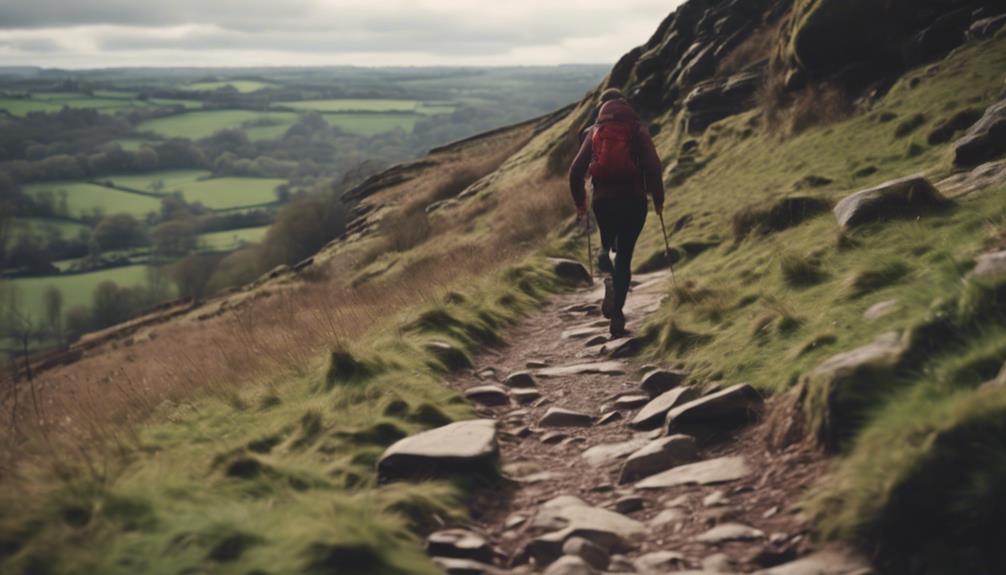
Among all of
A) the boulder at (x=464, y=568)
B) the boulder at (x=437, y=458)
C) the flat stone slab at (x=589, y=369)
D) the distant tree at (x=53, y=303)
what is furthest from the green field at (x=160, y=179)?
the boulder at (x=464, y=568)

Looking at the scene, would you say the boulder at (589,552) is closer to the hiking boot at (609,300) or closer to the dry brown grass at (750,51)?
the hiking boot at (609,300)

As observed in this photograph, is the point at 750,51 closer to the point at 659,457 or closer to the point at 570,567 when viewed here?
the point at 659,457

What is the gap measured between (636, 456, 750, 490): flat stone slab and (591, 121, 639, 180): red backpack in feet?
16.0

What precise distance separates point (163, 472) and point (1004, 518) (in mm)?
4656

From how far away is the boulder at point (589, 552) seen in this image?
471 cm

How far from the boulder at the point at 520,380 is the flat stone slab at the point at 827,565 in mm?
5053

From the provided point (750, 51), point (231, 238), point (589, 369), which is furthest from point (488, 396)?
point (231, 238)

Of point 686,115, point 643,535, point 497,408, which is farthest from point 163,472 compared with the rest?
point 686,115

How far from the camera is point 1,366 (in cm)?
980

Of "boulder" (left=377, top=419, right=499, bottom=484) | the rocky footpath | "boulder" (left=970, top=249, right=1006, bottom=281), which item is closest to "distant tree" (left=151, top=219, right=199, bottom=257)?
the rocky footpath

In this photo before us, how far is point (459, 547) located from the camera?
486 centimetres

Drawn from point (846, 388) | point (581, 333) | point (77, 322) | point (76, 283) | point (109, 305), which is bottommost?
point (77, 322)

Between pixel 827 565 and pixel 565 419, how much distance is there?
3815 mm

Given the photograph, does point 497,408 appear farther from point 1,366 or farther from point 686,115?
point 686,115
